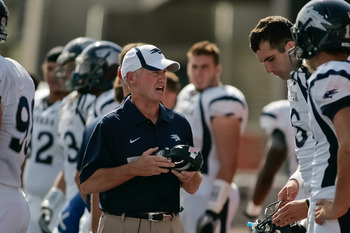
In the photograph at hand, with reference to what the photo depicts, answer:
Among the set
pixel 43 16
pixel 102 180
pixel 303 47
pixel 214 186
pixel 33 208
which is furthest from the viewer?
pixel 43 16

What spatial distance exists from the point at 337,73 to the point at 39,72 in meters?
19.4

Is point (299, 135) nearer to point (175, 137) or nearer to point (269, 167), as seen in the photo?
point (175, 137)

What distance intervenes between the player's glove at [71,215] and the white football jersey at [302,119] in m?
2.26

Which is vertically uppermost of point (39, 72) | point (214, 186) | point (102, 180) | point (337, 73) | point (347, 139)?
point (337, 73)

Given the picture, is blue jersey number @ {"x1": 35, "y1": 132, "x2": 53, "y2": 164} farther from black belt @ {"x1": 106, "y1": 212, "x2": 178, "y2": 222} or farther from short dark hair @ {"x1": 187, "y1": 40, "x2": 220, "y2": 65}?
black belt @ {"x1": 106, "y1": 212, "x2": 178, "y2": 222}

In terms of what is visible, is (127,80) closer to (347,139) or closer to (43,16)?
(347,139)

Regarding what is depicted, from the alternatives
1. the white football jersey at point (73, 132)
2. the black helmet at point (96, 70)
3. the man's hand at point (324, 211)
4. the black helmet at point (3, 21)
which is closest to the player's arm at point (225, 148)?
the black helmet at point (96, 70)

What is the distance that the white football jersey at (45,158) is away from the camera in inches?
308

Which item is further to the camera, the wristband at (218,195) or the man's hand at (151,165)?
the wristband at (218,195)

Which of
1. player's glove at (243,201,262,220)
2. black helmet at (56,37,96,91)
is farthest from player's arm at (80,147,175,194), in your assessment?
player's glove at (243,201,262,220)

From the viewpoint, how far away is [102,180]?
15.0ft

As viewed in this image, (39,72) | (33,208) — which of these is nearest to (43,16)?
(39,72)

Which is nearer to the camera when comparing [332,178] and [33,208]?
[332,178]

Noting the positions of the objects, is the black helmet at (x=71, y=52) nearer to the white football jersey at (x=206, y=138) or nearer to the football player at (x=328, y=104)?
the white football jersey at (x=206, y=138)
